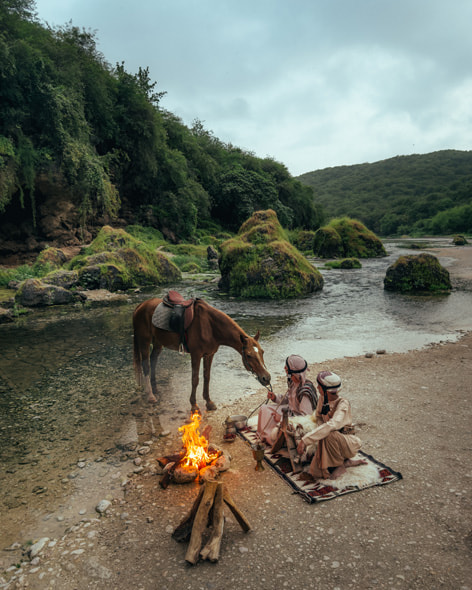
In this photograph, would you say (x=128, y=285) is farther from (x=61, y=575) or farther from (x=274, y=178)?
(x=274, y=178)

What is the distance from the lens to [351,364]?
9.07 metres

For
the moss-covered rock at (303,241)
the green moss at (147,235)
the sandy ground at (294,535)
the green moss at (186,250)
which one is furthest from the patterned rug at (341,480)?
the moss-covered rock at (303,241)

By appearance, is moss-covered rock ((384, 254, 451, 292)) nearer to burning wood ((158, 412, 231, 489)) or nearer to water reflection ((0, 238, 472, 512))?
water reflection ((0, 238, 472, 512))

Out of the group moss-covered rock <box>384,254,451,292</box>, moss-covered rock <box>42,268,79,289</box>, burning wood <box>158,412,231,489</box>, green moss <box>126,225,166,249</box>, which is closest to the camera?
burning wood <box>158,412,231,489</box>

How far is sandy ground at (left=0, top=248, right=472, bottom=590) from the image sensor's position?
336 cm

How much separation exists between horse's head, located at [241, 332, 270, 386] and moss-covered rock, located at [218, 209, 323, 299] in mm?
12735

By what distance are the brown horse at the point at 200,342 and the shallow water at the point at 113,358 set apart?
552mm

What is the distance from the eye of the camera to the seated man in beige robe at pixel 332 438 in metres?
4.61

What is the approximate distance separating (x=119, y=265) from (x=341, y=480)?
724 inches

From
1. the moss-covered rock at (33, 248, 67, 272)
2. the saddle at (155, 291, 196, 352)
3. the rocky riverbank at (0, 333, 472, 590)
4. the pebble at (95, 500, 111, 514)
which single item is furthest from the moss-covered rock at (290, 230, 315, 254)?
the pebble at (95, 500, 111, 514)

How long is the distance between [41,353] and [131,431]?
17.9 feet

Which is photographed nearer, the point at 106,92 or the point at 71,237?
the point at 71,237

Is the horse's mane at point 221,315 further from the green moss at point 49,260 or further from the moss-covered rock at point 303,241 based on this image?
the moss-covered rock at point 303,241

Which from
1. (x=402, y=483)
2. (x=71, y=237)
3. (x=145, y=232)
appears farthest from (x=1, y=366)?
(x=145, y=232)
